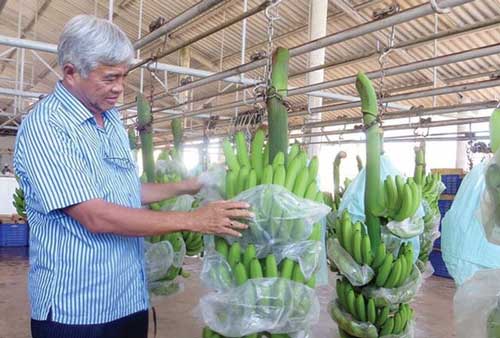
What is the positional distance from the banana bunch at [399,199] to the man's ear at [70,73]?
133 centimetres

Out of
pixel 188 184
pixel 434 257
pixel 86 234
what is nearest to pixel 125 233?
pixel 86 234

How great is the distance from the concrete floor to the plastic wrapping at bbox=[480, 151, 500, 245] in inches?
89.9

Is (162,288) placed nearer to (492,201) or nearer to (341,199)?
(341,199)

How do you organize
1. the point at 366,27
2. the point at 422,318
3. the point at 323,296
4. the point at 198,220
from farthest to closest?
the point at 323,296 → the point at 422,318 → the point at 366,27 → the point at 198,220

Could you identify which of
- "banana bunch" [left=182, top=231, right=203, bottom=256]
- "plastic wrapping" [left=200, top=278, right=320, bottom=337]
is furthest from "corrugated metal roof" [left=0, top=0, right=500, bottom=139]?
"plastic wrapping" [left=200, top=278, right=320, bottom=337]

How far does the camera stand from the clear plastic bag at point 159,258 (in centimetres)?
253

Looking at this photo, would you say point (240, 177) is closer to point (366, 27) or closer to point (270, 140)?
point (270, 140)

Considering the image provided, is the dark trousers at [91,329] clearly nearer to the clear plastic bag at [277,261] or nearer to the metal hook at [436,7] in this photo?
the clear plastic bag at [277,261]

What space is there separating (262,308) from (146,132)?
154 cm

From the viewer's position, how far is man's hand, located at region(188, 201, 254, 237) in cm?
141

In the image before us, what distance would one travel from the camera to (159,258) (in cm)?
255

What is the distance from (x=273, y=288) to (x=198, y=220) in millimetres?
296

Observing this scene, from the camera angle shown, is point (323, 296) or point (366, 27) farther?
point (323, 296)

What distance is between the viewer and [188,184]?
1.96 metres
